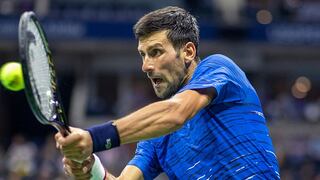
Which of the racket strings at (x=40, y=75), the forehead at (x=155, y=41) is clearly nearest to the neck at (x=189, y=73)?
the forehead at (x=155, y=41)

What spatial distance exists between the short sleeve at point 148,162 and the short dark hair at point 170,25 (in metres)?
0.88

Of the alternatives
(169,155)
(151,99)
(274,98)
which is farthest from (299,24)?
(169,155)

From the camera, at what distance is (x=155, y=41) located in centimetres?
510

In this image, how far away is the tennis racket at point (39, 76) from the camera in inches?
174

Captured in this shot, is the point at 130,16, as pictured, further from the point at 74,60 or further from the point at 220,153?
the point at 220,153

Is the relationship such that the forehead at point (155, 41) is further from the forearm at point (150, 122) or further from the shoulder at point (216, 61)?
the forearm at point (150, 122)

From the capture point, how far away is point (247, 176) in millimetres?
5133

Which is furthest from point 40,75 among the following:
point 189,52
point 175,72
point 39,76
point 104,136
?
point 189,52

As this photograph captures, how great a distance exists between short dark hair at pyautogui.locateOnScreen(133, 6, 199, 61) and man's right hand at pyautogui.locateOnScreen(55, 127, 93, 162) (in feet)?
3.23

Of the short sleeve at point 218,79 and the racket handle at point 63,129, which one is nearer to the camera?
the racket handle at point 63,129

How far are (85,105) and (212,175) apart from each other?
1644 cm

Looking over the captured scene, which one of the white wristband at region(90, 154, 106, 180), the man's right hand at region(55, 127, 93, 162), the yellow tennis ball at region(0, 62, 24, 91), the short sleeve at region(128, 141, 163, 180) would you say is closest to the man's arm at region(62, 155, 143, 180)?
the white wristband at region(90, 154, 106, 180)

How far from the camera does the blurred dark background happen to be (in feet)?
67.1

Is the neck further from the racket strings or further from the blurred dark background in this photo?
the blurred dark background
